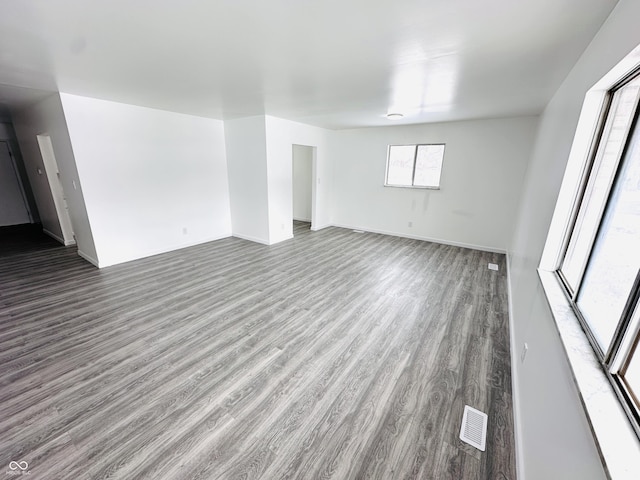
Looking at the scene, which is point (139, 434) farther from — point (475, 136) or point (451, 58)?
point (475, 136)

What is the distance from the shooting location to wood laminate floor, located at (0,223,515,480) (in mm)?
1456

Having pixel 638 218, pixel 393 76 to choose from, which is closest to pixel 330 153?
pixel 393 76

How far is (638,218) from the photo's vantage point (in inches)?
40.9

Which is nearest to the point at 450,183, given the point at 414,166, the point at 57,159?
the point at 414,166

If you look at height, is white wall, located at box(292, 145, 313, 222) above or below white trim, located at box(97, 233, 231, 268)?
above

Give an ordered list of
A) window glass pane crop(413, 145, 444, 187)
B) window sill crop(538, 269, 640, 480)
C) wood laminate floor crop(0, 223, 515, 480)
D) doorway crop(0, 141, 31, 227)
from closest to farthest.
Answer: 1. window sill crop(538, 269, 640, 480)
2. wood laminate floor crop(0, 223, 515, 480)
3. window glass pane crop(413, 145, 444, 187)
4. doorway crop(0, 141, 31, 227)

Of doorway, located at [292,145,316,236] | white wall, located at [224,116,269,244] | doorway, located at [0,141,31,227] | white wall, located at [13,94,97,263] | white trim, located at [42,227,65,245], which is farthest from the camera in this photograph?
doorway, located at [292,145,316,236]

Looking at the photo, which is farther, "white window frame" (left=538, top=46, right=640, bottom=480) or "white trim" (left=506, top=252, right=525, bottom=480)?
"white trim" (left=506, top=252, right=525, bottom=480)

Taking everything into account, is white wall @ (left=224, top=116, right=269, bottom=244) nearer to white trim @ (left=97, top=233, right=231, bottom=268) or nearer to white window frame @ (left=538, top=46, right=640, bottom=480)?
white trim @ (left=97, top=233, right=231, bottom=268)

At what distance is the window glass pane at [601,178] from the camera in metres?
1.35

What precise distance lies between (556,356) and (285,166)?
4.81 metres

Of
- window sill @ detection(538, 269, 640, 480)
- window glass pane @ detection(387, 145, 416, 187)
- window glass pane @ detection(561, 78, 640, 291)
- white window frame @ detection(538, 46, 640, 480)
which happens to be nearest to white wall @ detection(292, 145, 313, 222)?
window glass pane @ detection(387, 145, 416, 187)

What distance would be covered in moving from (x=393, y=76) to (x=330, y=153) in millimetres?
4053

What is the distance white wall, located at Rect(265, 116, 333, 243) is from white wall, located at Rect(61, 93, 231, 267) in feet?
Result: 4.10
